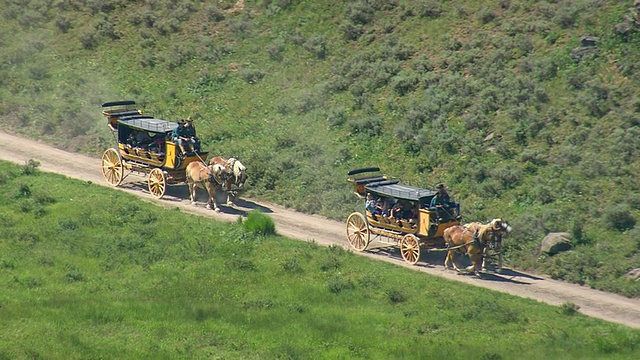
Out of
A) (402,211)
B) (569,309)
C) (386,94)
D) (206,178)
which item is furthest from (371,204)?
(386,94)

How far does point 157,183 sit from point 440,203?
12855mm

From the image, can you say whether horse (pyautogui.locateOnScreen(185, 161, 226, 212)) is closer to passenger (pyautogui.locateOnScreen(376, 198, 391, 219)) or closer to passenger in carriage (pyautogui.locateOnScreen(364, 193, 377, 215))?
passenger in carriage (pyautogui.locateOnScreen(364, 193, 377, 215))

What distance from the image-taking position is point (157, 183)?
4431cm

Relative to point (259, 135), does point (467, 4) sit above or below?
above

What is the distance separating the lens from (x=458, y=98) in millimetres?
48938

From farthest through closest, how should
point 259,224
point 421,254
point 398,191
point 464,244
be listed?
point 259,224, point 421,254, point 398,191, point 464,244

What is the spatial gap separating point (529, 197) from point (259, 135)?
48.2ft

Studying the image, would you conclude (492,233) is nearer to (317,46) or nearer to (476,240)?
(476,240)

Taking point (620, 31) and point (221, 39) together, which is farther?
point (221, 39)

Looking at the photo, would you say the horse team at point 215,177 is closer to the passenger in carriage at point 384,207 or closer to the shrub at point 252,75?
the passenger in carriage at point 384,207

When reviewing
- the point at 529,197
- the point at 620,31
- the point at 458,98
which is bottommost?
the point at 529,197

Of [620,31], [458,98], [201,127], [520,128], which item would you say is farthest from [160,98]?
[620,31]

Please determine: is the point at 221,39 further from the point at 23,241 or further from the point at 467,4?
the point at 23,241

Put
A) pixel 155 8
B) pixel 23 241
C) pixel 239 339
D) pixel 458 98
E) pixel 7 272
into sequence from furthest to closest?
pixel 155 8 < pixel 458 98 < pixel 23 241 < pixel 7 272 < pixel 239 339
